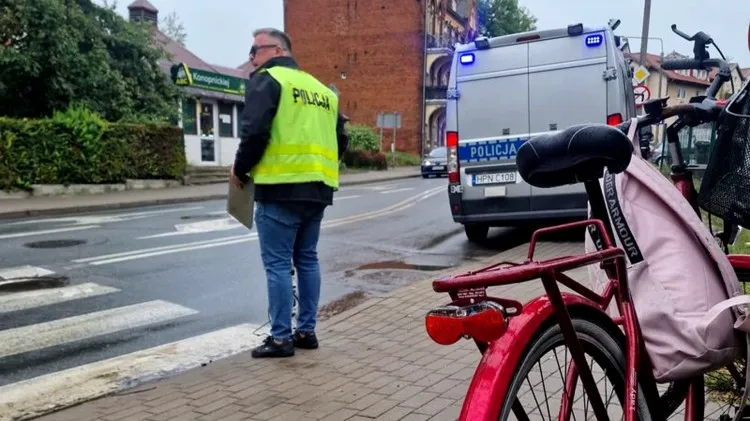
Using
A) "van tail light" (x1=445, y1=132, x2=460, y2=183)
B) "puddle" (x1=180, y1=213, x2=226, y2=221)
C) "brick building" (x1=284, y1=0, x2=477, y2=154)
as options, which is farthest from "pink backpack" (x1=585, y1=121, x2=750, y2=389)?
"brick building" (x1=284, y1=0, x2=477, y2=154)

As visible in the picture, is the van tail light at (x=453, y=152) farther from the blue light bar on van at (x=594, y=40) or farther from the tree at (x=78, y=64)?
the tree at (x=78, y=64)

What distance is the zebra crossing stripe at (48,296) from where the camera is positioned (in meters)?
6.55

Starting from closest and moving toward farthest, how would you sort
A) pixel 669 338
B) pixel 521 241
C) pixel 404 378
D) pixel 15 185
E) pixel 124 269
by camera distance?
pixel 669 338
pixel 404 378
pixel 124 269
pixel 521 241
pixel 15 185

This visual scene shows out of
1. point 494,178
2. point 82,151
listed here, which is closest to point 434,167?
point 82,151

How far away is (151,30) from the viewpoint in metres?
25.3

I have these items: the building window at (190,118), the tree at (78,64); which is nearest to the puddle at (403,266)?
the tree at (78,64)

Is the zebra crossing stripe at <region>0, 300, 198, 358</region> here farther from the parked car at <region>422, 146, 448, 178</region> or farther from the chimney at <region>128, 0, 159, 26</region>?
the chimney at <region>128, 0, 159, 26</region>

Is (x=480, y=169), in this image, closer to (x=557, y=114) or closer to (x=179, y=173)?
(x=557, y=114)

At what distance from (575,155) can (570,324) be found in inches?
21.3

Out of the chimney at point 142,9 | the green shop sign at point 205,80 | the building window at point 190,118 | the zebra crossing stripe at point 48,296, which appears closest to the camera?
the zebra crossing stripe at point 48,296

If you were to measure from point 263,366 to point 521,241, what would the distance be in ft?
22.7

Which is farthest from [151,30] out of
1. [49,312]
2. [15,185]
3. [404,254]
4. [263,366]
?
[263,366]

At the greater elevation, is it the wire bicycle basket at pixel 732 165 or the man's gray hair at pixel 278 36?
the man's gray hair at pixel 278 36

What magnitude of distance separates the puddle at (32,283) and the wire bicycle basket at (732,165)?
670cm
